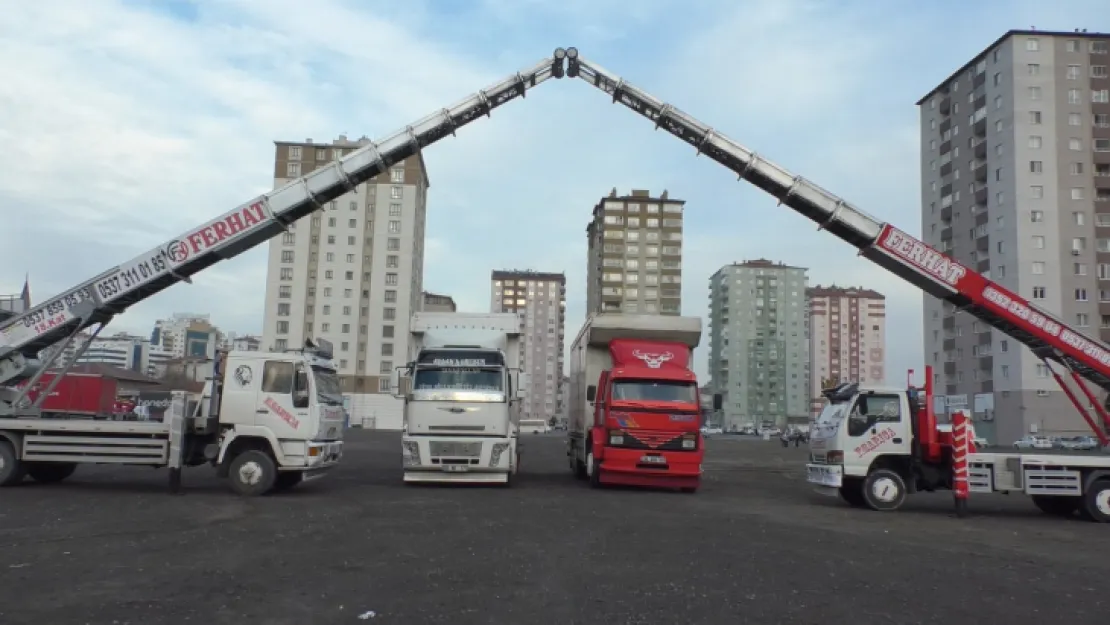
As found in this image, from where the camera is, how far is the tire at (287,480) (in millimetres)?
15789

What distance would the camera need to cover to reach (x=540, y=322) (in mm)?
159625

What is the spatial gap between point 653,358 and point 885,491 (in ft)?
18.6

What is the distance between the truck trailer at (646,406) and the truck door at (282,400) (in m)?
6.25

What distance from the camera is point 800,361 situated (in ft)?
454

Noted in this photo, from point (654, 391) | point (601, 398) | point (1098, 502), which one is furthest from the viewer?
point (601, 398)

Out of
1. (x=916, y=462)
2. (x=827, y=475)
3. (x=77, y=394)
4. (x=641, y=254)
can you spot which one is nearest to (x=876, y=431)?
(x=916, y=462)

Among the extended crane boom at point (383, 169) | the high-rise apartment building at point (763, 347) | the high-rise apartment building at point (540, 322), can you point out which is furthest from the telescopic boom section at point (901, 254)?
the high-rise apartment building at point (540, 322)

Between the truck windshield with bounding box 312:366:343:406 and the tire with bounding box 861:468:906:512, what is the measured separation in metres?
10.4

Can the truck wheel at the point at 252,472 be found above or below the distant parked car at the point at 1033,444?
below

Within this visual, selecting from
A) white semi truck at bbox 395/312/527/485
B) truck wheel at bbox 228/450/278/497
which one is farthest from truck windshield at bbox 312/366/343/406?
truck wheel at bbox 228/450/278/497

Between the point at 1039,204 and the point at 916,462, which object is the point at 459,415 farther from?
the point at 1039,204

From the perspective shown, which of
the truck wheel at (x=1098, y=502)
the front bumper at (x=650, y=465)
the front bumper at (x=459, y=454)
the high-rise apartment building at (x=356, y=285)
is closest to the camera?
the truck wheel at (x=1098, y=502)

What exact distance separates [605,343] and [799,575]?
11.2 m

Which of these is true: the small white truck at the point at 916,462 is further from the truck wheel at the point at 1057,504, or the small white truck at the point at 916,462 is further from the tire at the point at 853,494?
the tire at the point at 853,494
